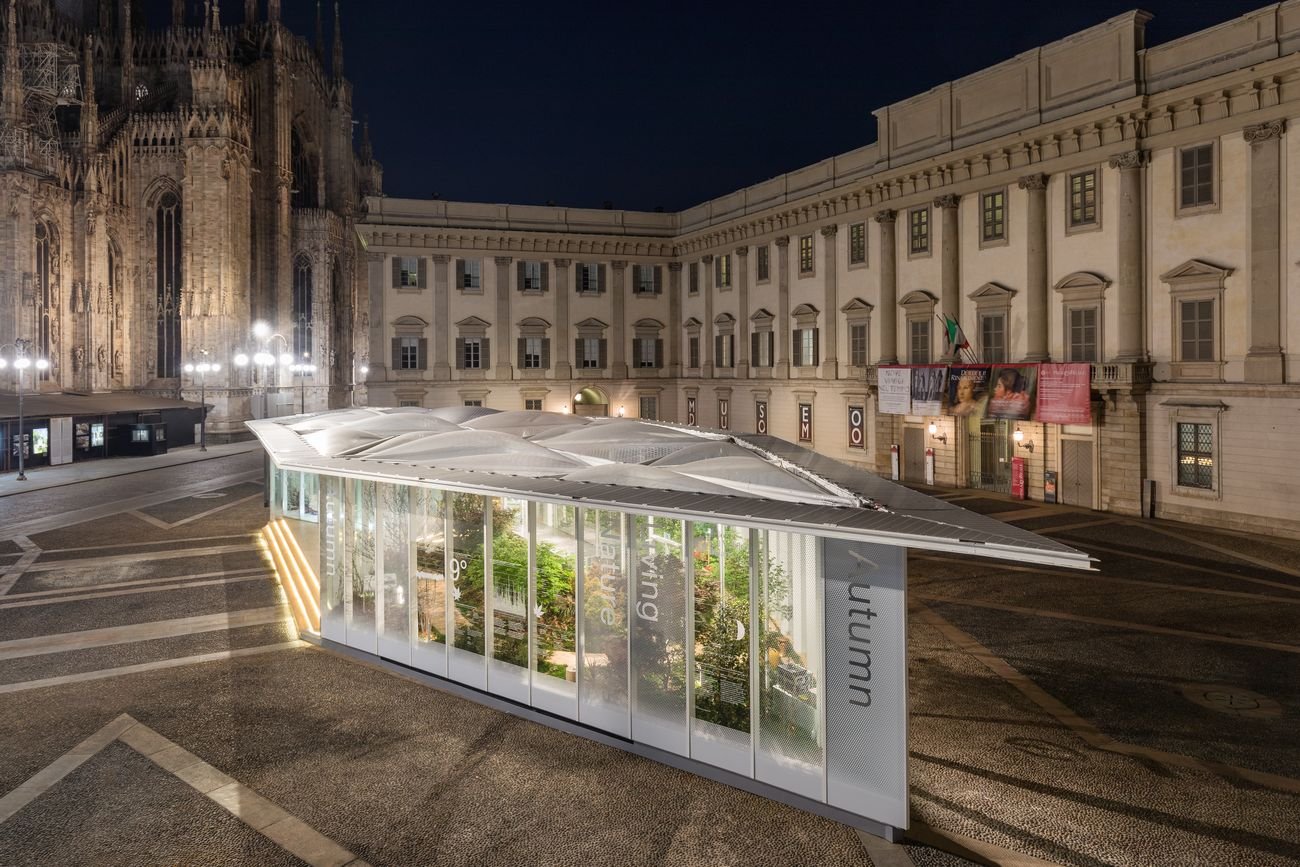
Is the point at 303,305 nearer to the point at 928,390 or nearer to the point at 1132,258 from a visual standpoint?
the point at 928,390

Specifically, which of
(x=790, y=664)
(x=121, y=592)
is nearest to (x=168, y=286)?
(x=121, y=592)

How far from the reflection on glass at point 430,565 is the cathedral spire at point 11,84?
5361 cm

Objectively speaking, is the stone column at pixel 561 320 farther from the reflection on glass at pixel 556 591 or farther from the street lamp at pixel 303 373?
the reflection on glass at pixel 556 591

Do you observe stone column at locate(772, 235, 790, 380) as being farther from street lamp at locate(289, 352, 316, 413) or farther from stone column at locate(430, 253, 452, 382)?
street lamp at locate(289, 352, 316, 413)

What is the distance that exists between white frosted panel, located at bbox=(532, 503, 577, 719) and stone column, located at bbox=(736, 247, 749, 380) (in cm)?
3777

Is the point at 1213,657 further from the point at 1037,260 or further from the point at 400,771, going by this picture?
the point at 1037,260

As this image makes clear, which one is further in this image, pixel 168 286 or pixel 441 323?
pixel 168 286

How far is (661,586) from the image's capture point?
32.9 feet

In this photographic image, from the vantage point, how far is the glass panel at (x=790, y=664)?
28.9 feet

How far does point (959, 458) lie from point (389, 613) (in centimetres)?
2786

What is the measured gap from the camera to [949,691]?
12.4m

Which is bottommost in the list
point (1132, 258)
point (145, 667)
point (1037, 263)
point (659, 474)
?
point (145, 667)

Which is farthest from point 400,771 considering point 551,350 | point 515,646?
point 551,350

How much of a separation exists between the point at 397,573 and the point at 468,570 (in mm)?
1749
